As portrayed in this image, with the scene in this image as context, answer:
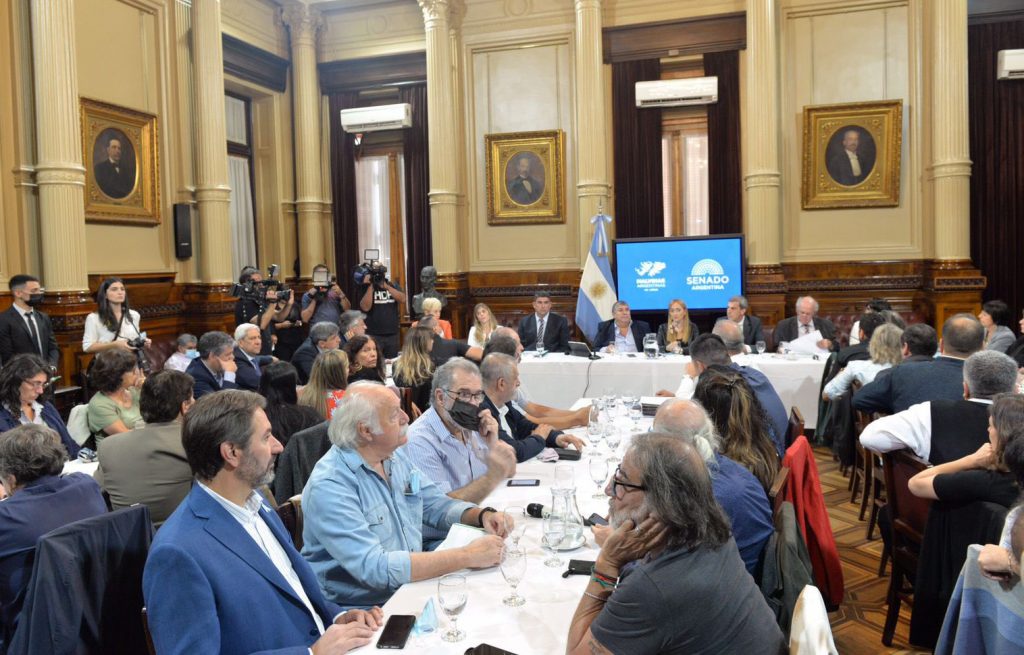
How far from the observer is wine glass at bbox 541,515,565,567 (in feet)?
8.11

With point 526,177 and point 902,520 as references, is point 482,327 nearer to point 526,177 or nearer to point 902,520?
point 526,177

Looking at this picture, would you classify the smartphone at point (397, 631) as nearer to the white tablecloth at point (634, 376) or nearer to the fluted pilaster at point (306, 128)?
the white tablecloth at point (634, 376)

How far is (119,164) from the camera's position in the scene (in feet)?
27.4

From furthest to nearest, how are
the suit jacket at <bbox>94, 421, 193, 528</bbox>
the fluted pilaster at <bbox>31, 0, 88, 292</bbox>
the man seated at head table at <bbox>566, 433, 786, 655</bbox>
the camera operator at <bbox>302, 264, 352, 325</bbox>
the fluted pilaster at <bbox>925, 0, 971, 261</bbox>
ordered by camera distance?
the camera operator at <bbox>302, 264, 352, 325</bbox>
the fluted pilaster at <bbox>925, 0, 971, 261</bbox>
the fluted pilaster at <bbox>31, 0, 88, 292</bbox>
the suit jacket at <bbox>94, 421, 193, 528</bbox>
the man seated at head table at <bbox>566, 433, 786, 655</bbox>

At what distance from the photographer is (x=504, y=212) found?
10836mm

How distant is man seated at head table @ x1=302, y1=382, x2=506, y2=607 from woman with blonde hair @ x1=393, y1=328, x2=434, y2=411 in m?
2.67

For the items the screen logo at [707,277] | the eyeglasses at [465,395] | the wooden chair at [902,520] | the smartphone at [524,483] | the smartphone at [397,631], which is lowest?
the wooden chair at [902,520]

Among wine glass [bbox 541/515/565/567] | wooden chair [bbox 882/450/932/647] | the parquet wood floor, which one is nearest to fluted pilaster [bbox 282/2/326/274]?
the parquet wood floor

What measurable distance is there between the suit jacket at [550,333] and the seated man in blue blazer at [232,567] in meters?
6.41

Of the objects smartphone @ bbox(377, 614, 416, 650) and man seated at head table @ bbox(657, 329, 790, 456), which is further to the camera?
man seated at head table @ bbox(657, 329, 790, 456)

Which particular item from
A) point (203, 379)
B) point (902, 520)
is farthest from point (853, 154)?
point (203, 379)

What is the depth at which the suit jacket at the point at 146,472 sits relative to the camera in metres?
3.26

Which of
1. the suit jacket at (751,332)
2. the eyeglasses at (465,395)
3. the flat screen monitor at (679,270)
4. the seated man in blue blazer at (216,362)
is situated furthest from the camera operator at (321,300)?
the eyeglasses at (465,395)

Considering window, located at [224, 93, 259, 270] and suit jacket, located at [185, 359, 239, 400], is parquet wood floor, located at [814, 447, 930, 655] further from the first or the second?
window, located at [224, 93, 259, 270]
